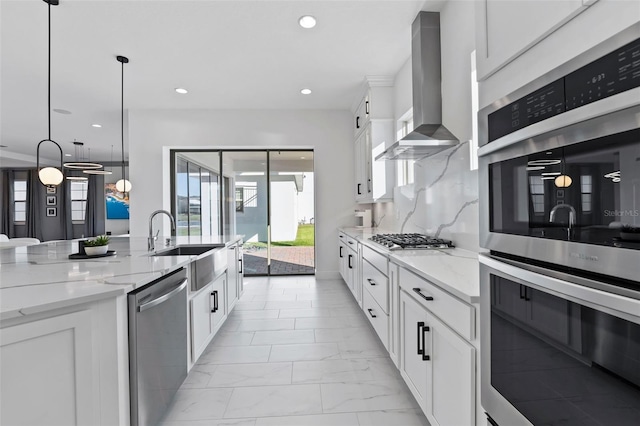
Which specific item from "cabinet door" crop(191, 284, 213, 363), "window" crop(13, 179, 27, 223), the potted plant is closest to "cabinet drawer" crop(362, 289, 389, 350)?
"cabinet door" crop(191, 284, 213, 363)

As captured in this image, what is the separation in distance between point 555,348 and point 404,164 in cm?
321

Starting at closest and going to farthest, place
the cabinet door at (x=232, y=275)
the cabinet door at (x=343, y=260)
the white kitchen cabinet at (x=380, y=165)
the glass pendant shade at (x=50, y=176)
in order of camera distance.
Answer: the glass pendant shade at (x=50, y=176) < the cabinet door at (x=232, y=275) < the white kitchen cabinet at (x=380, y=165) < the cabinet door at (x=343, y=260)

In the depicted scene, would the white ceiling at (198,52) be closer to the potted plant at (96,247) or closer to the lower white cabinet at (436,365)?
the potted plant at (96,247)

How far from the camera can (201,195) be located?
562 cm

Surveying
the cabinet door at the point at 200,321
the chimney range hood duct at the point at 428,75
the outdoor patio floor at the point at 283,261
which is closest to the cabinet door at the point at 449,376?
the cabinet door at the point at 200,321

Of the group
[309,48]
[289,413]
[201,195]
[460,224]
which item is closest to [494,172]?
[460,224]

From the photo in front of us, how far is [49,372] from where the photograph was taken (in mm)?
1103

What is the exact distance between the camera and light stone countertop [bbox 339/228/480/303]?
1.15 m

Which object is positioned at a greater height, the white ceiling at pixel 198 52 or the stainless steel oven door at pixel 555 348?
the white ceiling at pixel 198 52

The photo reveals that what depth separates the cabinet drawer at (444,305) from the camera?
3.57 ft

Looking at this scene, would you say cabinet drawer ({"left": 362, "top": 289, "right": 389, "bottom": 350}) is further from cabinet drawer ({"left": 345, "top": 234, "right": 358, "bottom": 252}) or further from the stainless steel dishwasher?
the stainless steel dishwasher

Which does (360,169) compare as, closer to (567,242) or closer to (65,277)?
(65,277)

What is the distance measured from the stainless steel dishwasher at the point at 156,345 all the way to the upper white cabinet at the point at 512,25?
164cm

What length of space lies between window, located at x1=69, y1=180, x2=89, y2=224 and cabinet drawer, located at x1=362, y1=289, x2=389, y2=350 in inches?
394
